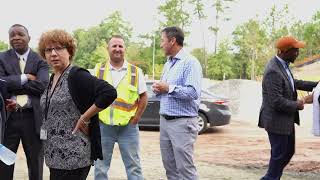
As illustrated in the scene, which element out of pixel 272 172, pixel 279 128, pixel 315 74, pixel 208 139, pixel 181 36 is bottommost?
pixel 315 74

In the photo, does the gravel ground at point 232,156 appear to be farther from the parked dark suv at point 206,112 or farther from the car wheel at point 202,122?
the parked dark suv at point 206,112

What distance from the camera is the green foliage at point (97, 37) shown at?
56.2m

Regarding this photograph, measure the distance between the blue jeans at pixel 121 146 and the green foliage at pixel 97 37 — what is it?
Answer: 46.1 m

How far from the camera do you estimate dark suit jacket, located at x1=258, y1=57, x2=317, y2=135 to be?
16.7 feet

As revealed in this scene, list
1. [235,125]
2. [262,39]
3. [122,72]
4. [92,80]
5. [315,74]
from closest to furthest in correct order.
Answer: [92,80] → [122,72] → [235,125] → [262,39] → [315,74]

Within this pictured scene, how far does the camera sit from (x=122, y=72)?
5137 millimetres

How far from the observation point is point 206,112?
40.4 feet

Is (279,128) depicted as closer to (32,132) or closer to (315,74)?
(32,132)

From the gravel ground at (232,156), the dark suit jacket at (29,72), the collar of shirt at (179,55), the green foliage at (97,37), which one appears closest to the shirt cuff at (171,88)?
the collar of shirt at (179,55)

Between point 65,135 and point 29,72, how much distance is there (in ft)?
6.09

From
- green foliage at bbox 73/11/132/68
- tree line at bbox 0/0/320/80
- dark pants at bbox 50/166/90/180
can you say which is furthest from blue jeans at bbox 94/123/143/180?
green foliage at bbox 73/11/132/68

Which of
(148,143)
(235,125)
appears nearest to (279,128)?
(148,143)

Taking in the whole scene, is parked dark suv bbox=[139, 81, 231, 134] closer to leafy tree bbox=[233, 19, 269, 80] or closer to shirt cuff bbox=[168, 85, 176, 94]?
shirt cuff bbox=[168, 85, 176, 94]

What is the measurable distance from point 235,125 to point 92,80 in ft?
42.0
